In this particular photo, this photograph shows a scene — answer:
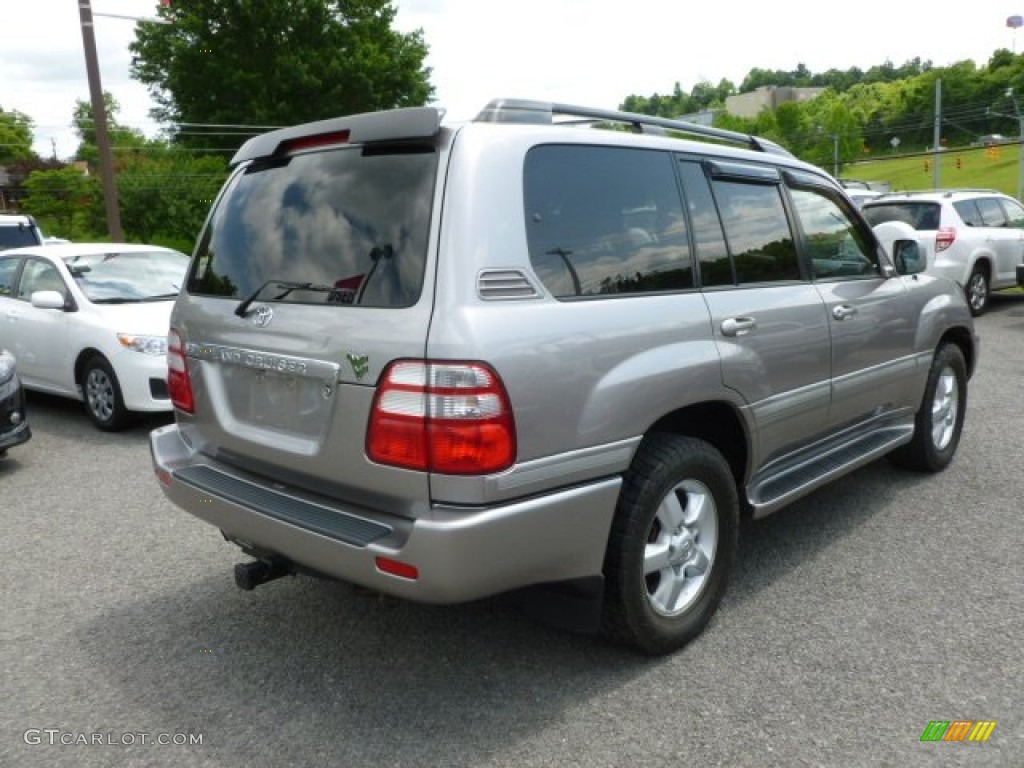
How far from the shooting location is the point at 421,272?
261cm

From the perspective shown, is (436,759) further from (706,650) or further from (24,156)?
(24,156)

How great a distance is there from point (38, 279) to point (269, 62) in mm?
33651

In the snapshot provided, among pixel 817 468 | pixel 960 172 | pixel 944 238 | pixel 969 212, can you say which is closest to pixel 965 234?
pixel 944 238

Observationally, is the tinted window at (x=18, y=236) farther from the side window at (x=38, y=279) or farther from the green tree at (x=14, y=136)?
the green tree at (x=14, y=136)

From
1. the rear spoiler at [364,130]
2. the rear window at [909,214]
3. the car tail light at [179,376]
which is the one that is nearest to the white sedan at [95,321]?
the car tail light at [179,376]

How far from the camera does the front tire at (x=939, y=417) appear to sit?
5.09 metres

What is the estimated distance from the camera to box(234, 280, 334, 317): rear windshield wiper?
2885 millimetres

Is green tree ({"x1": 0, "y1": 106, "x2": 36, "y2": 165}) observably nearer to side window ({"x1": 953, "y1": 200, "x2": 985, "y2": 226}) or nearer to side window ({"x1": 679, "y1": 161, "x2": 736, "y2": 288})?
side window ({"x1": 953, "y1": 200, "x2": 985, "y2": 226})

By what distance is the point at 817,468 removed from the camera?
13.2 feet

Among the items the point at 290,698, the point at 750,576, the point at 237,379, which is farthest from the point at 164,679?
the point at 750,576

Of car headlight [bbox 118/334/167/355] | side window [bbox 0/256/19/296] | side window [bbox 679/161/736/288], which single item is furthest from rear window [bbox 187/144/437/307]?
side window [bbox 0/256/19/296]

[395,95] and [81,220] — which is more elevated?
[395,95]

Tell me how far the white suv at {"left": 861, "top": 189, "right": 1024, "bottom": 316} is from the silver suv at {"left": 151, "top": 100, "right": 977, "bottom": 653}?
30.9 ft

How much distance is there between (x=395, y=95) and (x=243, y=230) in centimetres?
3827
